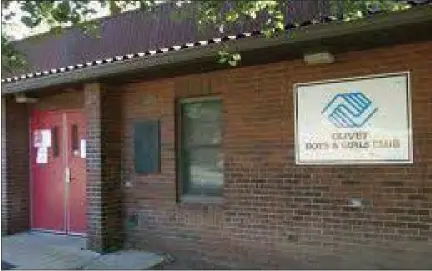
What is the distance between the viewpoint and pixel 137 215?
32.8ft

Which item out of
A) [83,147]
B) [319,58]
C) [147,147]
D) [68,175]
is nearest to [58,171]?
[68,175]

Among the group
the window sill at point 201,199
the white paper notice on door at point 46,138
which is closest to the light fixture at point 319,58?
the window sill at point 201,199

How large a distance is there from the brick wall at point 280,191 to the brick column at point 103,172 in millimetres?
211

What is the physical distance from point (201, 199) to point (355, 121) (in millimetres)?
2608

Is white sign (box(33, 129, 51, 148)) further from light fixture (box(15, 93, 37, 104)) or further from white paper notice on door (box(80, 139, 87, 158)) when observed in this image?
white paper notice on door (box(80, 139, 87, 158))

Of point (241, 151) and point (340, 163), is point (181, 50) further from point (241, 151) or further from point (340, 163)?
point (340, 163)

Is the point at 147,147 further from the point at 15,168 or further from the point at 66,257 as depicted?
the point at 15,168

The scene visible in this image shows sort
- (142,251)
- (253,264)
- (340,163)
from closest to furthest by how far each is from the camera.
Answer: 1. (340,163)
2. (253,264)
3. (142,251)

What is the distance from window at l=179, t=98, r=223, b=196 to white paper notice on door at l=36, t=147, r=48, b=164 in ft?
11.7

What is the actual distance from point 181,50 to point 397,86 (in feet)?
8.52

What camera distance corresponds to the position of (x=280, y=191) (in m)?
8.33

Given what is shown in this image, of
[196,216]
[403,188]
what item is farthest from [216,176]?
[403,188]

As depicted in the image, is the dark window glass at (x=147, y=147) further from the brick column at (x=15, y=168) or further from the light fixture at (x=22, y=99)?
the brick column at (x=15, y=168)

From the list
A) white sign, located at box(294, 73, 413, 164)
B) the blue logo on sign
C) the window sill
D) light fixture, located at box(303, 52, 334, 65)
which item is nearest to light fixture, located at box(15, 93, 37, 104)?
the window sill
